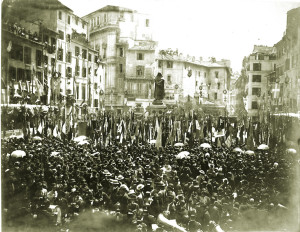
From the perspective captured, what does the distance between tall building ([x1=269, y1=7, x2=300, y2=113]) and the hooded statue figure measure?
2.28 m

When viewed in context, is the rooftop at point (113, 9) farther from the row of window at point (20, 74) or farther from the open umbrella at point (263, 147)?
the open umbrella at point (263, 147)

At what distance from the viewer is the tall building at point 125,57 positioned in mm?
6375

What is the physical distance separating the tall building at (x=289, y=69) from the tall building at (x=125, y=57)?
2541 mm

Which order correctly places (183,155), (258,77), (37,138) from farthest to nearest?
1. (258,77)
2. (183,155)
3. (37,138)

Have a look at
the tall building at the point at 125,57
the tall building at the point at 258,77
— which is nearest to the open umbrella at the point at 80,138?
the tall building at the point at 125,57

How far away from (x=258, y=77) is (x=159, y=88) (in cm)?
222

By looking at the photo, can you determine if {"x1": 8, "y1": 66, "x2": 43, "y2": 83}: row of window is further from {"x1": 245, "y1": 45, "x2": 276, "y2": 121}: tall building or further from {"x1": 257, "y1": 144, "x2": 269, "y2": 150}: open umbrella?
{"x1": 257, "y1": 144, "x2": 269, "y2": 150}: open umbrella

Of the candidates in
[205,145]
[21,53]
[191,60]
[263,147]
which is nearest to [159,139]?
[205,145]

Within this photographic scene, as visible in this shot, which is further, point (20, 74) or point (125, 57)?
point (125, 57)

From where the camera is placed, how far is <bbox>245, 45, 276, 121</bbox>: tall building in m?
6.88

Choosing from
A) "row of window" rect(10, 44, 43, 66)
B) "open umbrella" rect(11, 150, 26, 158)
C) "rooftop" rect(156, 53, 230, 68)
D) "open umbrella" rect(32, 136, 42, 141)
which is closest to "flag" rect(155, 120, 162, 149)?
"rooftop" rect(156, 53, 230, 68)

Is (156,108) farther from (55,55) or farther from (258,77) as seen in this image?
(258,77)

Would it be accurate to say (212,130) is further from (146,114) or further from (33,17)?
(33,17)

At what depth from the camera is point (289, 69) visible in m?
6.82
